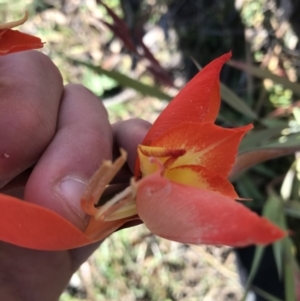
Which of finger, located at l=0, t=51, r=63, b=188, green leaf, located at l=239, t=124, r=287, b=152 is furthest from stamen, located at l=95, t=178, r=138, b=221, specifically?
green leaf, located at l=239, t=124, r=287, b=152

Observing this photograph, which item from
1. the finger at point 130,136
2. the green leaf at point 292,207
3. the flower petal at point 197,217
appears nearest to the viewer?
the flower petal at point 197,217

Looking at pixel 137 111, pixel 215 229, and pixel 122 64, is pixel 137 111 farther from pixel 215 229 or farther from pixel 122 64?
pixel 215 229

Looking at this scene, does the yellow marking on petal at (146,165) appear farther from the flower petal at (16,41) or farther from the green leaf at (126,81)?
the green leaf at (126,81)

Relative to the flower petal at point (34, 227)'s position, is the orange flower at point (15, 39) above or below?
above

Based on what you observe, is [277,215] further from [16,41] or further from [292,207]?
[16,41]

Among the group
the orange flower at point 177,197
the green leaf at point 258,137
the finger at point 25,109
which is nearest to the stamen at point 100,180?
the orange flower at point 177,197

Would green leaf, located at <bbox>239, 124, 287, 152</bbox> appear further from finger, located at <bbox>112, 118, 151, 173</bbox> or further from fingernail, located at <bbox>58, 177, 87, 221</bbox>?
fingernail, located at <bbox>58, 177, 87, 221</bbox>

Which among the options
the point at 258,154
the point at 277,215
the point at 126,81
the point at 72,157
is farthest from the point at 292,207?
the point at 72,157
